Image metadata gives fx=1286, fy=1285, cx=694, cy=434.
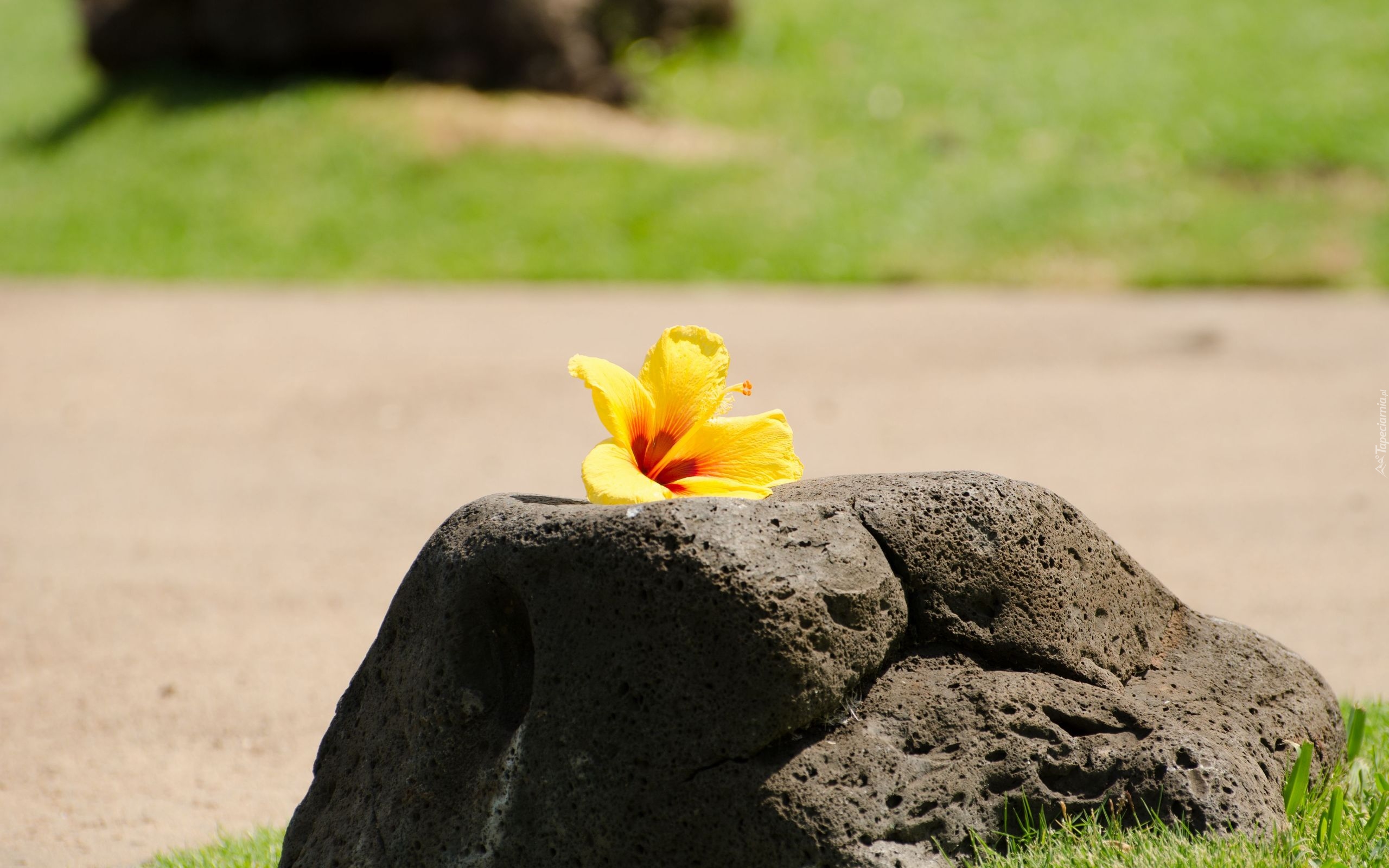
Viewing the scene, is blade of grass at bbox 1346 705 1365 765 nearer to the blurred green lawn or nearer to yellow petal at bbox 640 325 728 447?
yellow petal at bbox 640 325 728 447

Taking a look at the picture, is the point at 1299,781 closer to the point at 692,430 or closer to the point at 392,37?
the point at 692,430

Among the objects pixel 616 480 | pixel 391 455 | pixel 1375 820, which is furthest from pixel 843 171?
pixel 616 480

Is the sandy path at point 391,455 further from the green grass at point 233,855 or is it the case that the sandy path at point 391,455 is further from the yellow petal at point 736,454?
the yellow petal at point 736,454

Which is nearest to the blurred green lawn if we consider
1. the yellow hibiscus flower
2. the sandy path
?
the sandy path

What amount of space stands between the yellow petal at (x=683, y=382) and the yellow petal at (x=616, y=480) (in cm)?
10

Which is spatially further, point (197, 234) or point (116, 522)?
point (197, 234)

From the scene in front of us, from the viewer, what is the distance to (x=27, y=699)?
4.06 m

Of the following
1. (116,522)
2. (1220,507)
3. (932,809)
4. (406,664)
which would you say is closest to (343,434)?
(116,522)

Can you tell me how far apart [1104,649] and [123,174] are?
12013 mm

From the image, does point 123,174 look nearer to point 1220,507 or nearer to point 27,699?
point 27,699

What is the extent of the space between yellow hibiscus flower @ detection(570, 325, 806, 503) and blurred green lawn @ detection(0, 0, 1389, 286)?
781 centimetres

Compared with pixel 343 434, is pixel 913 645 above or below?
above

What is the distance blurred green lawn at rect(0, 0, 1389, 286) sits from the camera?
1030 cm

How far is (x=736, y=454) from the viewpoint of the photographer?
2338mm
